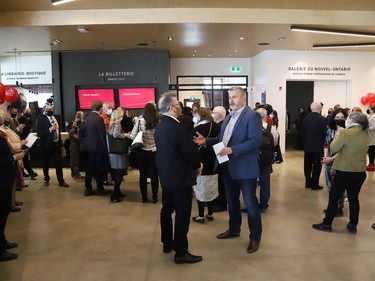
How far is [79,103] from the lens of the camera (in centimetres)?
1125

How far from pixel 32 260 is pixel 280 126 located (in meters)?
9.54

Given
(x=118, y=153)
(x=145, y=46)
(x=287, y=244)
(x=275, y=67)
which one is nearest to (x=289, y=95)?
(x=275, y=67)

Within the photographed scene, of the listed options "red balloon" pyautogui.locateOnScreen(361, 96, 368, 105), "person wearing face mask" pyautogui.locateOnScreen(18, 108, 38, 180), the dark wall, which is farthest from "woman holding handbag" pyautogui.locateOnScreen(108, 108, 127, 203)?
"red balloon" pyautogui.locateOnScreen(361, 96, 368, 105)

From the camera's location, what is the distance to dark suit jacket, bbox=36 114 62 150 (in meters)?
6.45

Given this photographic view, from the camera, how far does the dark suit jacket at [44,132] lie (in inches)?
254

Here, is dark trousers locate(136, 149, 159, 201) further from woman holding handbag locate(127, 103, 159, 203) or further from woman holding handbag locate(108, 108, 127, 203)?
woman holding handbag locate(108, 108, 127, 203)

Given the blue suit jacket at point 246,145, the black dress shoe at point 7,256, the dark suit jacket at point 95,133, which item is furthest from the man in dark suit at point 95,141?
the blue suit jacket at point 246,145

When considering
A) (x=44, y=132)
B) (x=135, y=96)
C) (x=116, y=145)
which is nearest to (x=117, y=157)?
(x=116, y=145)

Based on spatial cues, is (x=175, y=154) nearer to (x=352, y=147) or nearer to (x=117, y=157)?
(x=352, y=147)

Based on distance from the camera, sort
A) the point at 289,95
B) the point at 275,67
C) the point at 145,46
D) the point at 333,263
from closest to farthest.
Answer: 1. the point at 333,263
2. the point at 145,46
3. the point at 275,67
4. the point at 289,95

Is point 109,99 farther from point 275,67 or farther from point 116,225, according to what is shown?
point 116,225

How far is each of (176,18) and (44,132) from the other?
358 centimetres

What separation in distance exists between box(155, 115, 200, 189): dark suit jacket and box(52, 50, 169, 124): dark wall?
8.22 metres

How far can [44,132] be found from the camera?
254 inches
